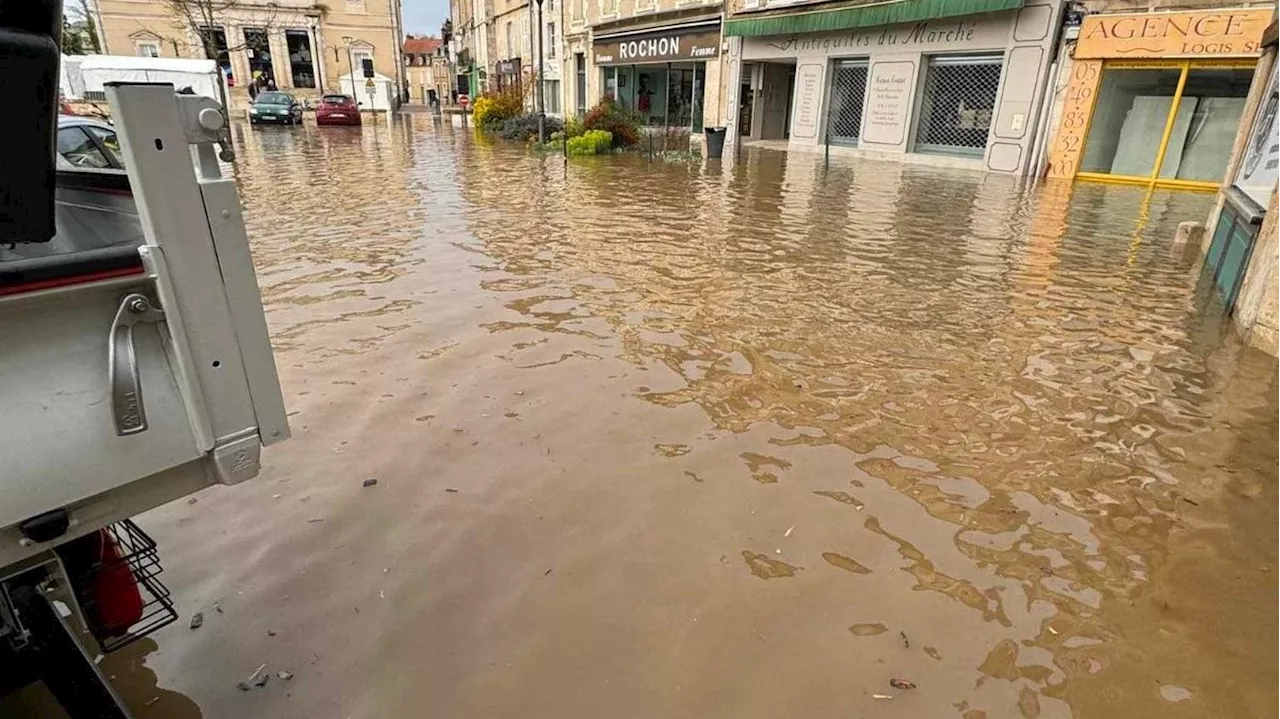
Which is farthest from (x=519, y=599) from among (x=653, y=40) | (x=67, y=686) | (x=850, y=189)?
(x=653, y=40)

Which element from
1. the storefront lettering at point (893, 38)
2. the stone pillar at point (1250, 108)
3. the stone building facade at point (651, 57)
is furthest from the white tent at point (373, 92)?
the stone pillar at point (1250, 108)

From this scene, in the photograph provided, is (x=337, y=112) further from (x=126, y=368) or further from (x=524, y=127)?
(x=126, y=368)

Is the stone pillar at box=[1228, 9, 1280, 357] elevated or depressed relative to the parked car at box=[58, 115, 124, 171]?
depressed

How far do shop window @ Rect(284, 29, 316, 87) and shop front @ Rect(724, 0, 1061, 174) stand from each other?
36456mm

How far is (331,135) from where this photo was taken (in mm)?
25609

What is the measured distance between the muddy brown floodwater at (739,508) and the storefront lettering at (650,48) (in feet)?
64.9

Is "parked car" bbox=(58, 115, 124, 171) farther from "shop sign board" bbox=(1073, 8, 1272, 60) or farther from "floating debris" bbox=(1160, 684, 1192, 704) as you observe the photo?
"shop sign board" bbox=(1073, 8, 1272, 60)

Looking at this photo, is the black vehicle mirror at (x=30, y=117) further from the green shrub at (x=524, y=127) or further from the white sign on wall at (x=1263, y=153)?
the green shrub at (x=524, y=127)

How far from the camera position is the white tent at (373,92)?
41.2 metres

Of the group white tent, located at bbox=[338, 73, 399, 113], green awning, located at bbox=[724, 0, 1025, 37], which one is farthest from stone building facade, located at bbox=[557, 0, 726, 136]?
white tent, located at bbox=[338, 73, 399, 113]

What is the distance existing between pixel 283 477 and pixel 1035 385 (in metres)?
4.50

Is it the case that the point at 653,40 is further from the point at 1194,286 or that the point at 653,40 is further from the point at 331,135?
the point at 1194,286

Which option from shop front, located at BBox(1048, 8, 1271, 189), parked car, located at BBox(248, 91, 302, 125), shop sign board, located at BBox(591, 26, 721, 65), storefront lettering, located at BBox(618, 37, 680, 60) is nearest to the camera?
shop front, located at BBox(1048, 8, 1271, 189)

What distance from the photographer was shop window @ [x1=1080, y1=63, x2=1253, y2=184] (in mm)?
12531
